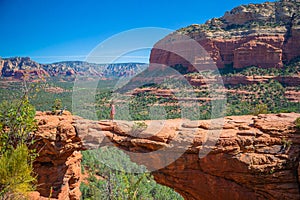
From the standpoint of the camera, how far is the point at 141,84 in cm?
5712

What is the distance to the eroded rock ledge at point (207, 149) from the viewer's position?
30.5 feet

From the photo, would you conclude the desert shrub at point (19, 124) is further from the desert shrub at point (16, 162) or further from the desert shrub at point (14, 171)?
the desert shrub at point (14, 171)

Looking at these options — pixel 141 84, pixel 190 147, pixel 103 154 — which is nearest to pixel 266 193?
pixel 190 147

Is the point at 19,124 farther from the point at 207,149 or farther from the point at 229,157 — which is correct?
the point at 229,157

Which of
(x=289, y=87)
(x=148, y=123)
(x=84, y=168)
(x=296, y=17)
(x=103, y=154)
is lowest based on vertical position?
(x=84, y=168)

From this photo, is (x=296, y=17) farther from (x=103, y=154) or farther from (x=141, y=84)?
(x=103, y=154)

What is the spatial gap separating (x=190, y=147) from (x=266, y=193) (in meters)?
3.24

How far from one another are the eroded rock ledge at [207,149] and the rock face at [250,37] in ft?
149

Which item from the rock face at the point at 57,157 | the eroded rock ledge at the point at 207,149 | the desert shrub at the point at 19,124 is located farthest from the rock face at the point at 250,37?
the desert shrub at the point at 19,124

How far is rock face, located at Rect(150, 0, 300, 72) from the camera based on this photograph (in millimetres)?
50844

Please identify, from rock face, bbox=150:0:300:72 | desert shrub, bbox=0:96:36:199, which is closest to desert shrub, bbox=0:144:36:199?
desert shrub, bbox=0:96:36:199

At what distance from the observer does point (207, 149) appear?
972 cm

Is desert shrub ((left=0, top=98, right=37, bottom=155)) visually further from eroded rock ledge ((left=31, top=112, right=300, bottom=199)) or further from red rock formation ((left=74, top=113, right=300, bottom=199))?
red rock formation ((left=74, top=113, right=300, bottom=199))

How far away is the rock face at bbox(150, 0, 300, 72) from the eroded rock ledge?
45518 mm
